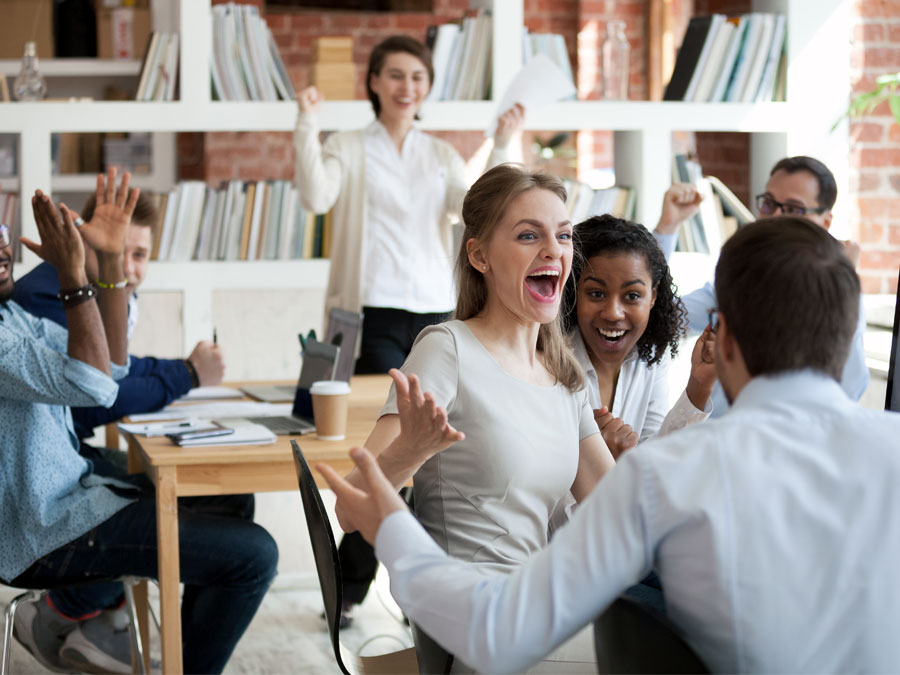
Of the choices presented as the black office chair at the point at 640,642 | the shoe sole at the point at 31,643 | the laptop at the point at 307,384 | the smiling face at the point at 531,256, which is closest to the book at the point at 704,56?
the laptop at the point at 307,384

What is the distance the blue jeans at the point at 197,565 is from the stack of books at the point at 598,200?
2.09m

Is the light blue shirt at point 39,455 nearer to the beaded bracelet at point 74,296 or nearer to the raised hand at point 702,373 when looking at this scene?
the beaded bracelet at point 74,296

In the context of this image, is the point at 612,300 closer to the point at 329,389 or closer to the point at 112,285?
the point at 329,389

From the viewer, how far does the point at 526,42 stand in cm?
392

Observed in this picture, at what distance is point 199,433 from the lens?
7.30 feet

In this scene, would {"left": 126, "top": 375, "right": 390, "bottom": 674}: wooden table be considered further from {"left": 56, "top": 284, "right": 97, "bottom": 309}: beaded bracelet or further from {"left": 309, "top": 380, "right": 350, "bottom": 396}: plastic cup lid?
{"left": 56, "top": 284, "right": 97, "bottom": 309}: beaded bracelet

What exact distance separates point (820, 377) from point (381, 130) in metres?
2.60

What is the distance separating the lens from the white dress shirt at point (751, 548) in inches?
36.2

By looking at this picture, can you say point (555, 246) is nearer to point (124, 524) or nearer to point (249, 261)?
point (124, 524)

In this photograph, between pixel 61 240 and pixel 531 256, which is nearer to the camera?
pixel 531 256

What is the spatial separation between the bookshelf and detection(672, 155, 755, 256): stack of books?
101 mm

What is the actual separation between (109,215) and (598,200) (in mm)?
2141

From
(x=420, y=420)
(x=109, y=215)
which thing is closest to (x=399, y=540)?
(x=420, y=420)

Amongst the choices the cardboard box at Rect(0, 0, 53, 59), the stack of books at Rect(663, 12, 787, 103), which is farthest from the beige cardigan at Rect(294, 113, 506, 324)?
the cardboard box at Rect(0, 0, 53, 59)
